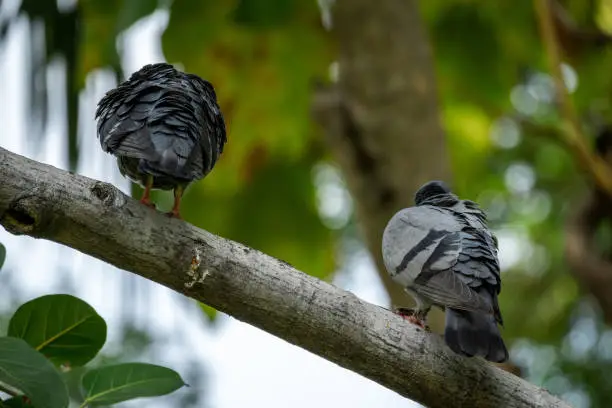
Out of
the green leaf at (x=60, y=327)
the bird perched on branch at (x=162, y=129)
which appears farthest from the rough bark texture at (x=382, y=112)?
the green leaf at (x=60, y=327)

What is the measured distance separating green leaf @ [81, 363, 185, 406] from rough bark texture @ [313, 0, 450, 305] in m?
2.48

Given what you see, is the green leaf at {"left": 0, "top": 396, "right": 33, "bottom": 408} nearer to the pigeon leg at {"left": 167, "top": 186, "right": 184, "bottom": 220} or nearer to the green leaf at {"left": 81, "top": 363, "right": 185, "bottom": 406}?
the green leaf at {"left": 81, "top": 363, "right": 185, "bottom": 406}

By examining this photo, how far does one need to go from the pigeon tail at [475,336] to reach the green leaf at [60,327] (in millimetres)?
889

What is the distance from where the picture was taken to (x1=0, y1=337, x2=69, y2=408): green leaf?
1817 millimetres

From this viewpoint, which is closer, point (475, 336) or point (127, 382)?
point (127, 382)

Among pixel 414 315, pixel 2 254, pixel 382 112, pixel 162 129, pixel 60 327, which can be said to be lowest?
pixel 60 327

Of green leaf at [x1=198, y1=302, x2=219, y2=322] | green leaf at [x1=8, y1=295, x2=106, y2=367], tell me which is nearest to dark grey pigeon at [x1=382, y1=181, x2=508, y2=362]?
green leaf at [x1=8, y1=295, x2=106, y2=367]

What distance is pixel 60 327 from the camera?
2.12 meters

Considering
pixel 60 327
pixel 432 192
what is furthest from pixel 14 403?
pixel 432 192

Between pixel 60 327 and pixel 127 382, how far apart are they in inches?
8.5

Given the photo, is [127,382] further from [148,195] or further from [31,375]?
[148,195]

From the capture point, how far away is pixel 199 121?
2.36 m

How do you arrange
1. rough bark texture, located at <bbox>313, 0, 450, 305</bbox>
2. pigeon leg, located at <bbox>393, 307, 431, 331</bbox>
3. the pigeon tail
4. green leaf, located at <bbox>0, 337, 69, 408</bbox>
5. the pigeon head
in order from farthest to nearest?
rough bark texture, located at <bbox>313, 0, 450, 305</bbox>, the pigeon head, pigeon leg, located at <bbox>393, 307, 431, 331</bbox>, the pigeon tail, green leaf, located at <bbox>0, 337, 69, 408</bbox>

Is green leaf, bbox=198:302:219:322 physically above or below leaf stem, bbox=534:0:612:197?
below
